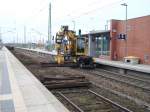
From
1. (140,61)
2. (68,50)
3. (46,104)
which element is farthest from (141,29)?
(46,104)

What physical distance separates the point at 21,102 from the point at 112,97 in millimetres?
4981

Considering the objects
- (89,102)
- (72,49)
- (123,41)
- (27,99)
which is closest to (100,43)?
(123,41)

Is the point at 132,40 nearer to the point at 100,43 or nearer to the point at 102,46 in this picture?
the point at 102,46

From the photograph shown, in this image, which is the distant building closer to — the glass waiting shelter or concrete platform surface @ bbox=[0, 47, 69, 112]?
the glass waiting shelter

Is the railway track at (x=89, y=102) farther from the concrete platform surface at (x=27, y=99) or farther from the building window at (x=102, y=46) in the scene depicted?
the building window at (x=102, y=46)

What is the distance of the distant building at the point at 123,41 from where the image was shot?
113 ft

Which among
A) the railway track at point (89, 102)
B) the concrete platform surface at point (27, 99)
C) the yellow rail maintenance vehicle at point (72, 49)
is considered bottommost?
the railway track at point (89, 102)

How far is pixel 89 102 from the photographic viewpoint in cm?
1274

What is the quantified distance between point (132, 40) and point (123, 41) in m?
2.56

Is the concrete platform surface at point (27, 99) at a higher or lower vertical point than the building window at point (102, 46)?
lower

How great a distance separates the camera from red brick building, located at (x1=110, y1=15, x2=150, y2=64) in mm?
34281

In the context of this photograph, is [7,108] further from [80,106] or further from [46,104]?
[80,106]

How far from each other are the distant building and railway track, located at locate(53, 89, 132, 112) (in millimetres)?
20031

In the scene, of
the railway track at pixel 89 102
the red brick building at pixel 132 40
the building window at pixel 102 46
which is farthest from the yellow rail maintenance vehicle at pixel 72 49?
the railway track at pixel 89 102
